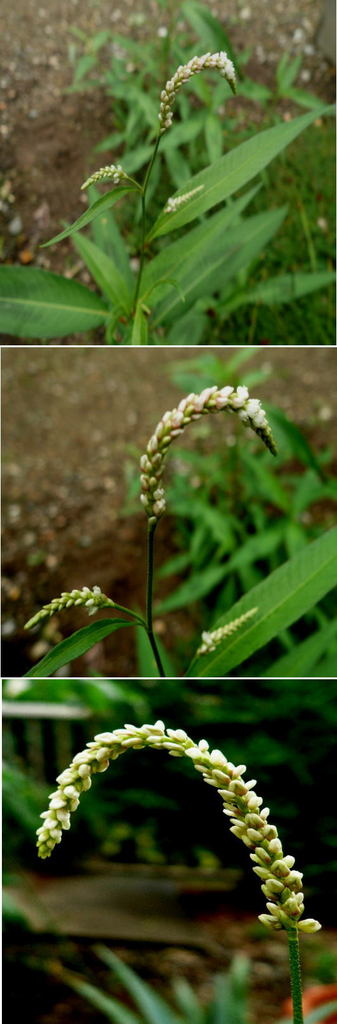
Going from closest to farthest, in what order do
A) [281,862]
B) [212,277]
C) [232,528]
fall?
[281,862], [212,277], [232,528]

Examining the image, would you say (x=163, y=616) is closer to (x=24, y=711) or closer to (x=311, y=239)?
(x=24, y=711)

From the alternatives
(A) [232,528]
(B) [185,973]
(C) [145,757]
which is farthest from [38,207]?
(B) [185,973]

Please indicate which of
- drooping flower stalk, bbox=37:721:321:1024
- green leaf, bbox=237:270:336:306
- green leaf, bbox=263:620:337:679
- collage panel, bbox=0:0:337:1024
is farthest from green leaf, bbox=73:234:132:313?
drooping flower stalk, bbox=37:721:321:1024

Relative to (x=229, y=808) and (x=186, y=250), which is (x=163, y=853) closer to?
(x=186, y=250)

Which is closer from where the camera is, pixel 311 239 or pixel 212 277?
pixel 212 277

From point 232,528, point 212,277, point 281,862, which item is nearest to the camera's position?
point 281,862

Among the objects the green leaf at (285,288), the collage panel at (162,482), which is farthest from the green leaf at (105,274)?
the green leaf at (285,288)

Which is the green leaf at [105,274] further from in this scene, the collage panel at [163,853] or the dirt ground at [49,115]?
the collage panel at [163,853]
